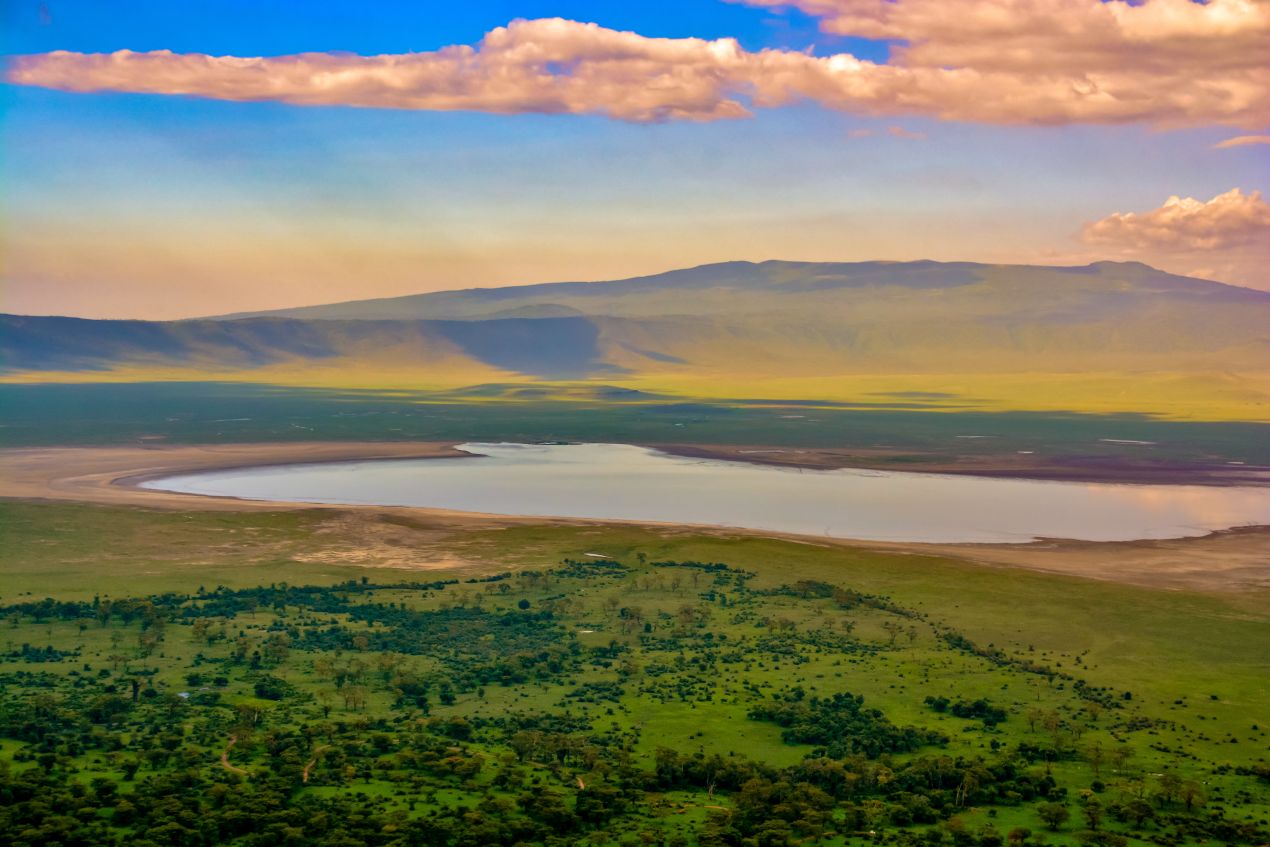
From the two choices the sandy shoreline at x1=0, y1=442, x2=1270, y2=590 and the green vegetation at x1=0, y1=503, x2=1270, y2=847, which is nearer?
the green vegetation at x1=0, y1=503, x2=1270, y2=847

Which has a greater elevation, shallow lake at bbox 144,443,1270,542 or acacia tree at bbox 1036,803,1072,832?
shallow lake at bbox 144,443,1270,542

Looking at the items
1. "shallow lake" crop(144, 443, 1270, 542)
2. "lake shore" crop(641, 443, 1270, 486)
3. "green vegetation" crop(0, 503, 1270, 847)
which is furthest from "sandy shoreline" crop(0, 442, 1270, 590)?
"green vegetation" crop(0, 503, 1270, 847)

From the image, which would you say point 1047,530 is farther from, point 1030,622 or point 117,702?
point 117,702

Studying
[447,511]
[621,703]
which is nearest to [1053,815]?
[621,703]

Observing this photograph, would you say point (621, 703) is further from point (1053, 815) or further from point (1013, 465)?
point (1013, 465)

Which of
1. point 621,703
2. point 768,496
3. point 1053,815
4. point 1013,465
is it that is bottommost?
point 1053,815

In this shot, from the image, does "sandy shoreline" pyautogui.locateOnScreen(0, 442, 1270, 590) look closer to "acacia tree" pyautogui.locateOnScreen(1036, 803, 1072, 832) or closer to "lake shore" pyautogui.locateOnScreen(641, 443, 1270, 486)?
"lake shore" pyautogui.locateOnScreen(641, 443, 1270, 486)

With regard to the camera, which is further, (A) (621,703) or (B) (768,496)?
(B) (768,496)
